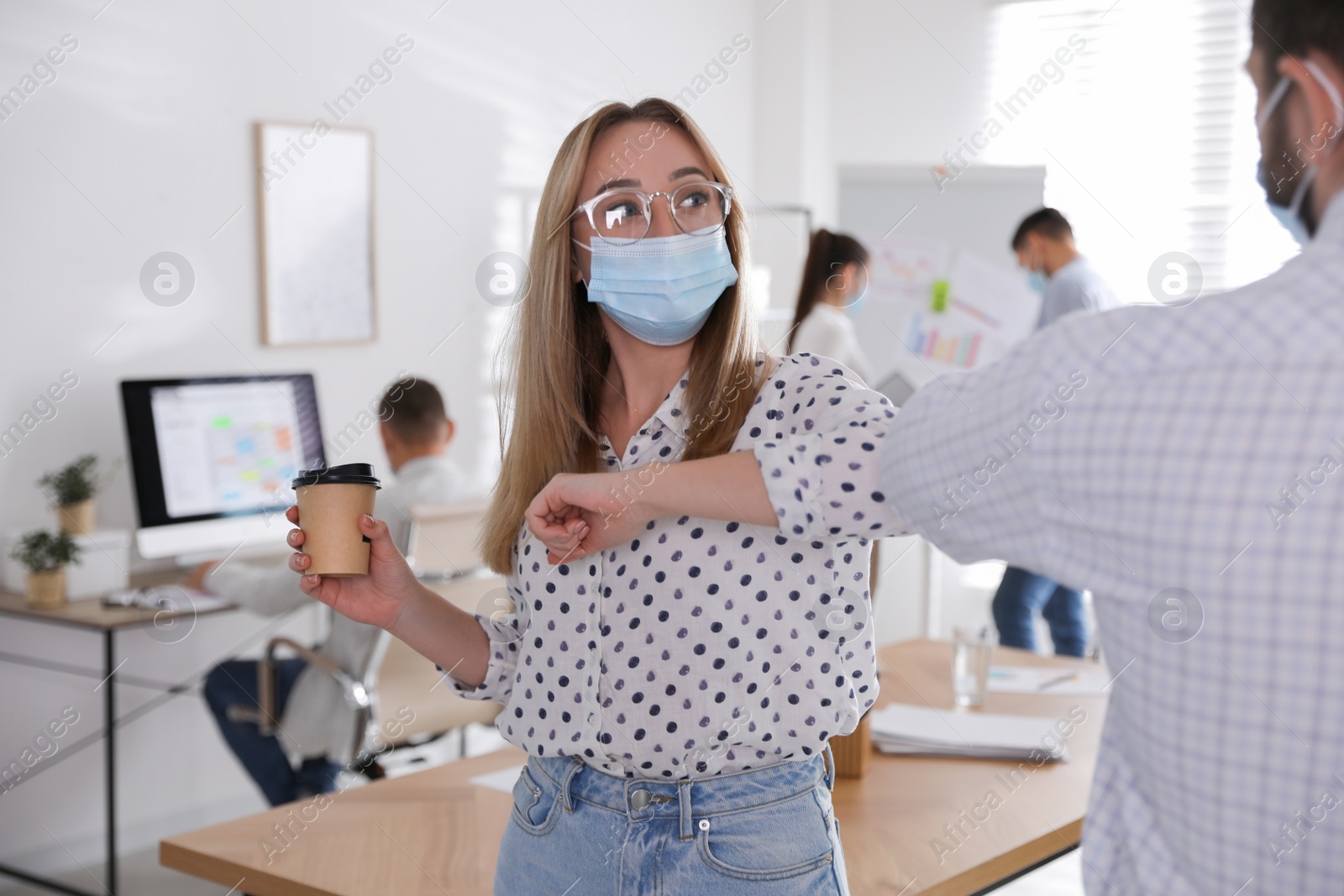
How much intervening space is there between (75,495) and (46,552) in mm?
198

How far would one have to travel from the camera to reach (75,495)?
11.0 ft

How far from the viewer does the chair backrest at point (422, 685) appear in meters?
3.24

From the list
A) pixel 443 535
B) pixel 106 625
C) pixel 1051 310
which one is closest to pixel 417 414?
pixel 443 535

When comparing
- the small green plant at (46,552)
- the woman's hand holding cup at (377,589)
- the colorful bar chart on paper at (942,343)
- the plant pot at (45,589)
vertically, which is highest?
the colorful bar chart on paper at (942,343)

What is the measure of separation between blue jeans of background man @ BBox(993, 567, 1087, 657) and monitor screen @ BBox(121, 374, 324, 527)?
2491mm

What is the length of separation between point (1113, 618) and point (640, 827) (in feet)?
1.91

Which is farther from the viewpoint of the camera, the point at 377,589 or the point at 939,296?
the point at 939,296

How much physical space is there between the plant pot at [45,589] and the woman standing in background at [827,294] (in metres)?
2.76

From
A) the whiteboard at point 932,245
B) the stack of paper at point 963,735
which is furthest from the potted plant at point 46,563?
the whiteboard at point 932,245

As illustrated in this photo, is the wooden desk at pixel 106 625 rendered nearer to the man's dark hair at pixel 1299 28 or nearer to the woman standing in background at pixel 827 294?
the woman standing in background at pixel 827 294

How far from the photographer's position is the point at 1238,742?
2.24 ft

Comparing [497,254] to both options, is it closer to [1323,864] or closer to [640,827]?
[640,827]

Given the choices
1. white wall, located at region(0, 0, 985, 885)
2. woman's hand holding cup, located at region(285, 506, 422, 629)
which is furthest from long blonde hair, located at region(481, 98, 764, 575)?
white wall, located at region(0, 0, 985, 885)

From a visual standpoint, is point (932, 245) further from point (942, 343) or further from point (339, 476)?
point (339, 476)
